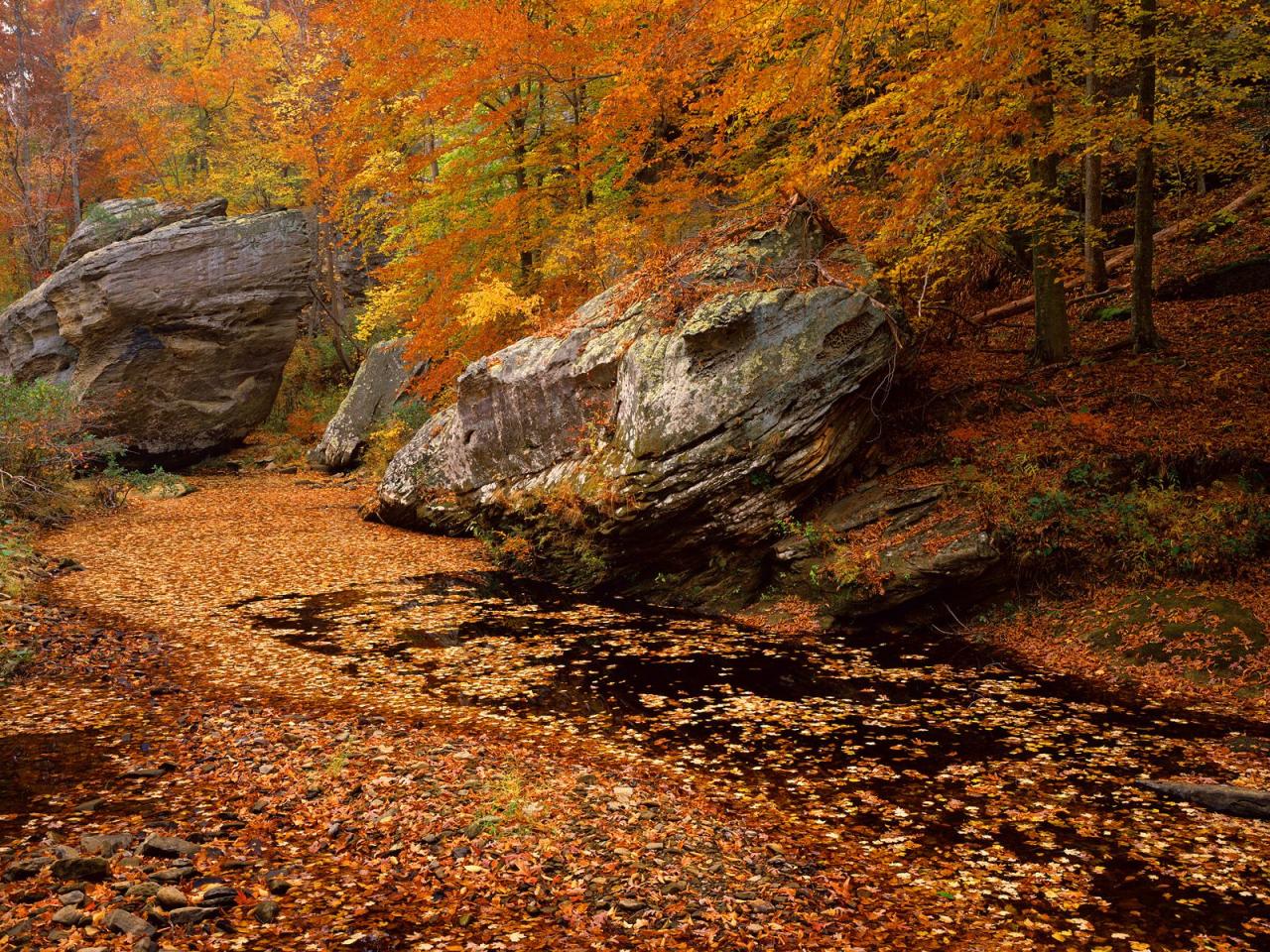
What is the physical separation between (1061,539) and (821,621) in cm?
316

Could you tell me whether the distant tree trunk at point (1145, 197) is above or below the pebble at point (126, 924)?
above

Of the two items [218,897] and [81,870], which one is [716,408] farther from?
[81,870]

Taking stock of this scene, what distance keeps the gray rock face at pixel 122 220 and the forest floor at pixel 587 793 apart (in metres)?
18.7

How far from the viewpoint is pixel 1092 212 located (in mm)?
14844

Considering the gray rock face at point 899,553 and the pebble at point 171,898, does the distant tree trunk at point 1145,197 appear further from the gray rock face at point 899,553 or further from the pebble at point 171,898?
the pebble at point 171,898

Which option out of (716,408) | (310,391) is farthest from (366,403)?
(716,408)

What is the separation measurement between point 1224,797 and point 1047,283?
367 inches

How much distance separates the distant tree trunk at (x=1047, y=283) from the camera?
1221cm

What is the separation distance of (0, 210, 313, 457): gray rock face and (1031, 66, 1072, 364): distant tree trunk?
21.2m

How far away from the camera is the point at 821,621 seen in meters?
10.3

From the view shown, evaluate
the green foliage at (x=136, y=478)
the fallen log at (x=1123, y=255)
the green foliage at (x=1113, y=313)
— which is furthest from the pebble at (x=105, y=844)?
the green foliage at (x=136, y=478)

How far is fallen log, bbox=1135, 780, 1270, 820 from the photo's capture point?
17.8 ft

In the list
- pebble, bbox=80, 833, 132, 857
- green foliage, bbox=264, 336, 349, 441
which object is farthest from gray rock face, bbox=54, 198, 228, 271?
pebble, bbox=80, 833, 132, 857

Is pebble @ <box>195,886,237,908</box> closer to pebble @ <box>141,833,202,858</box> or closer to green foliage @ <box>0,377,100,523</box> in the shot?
pebble @ <box>141,833,202,858</box>
